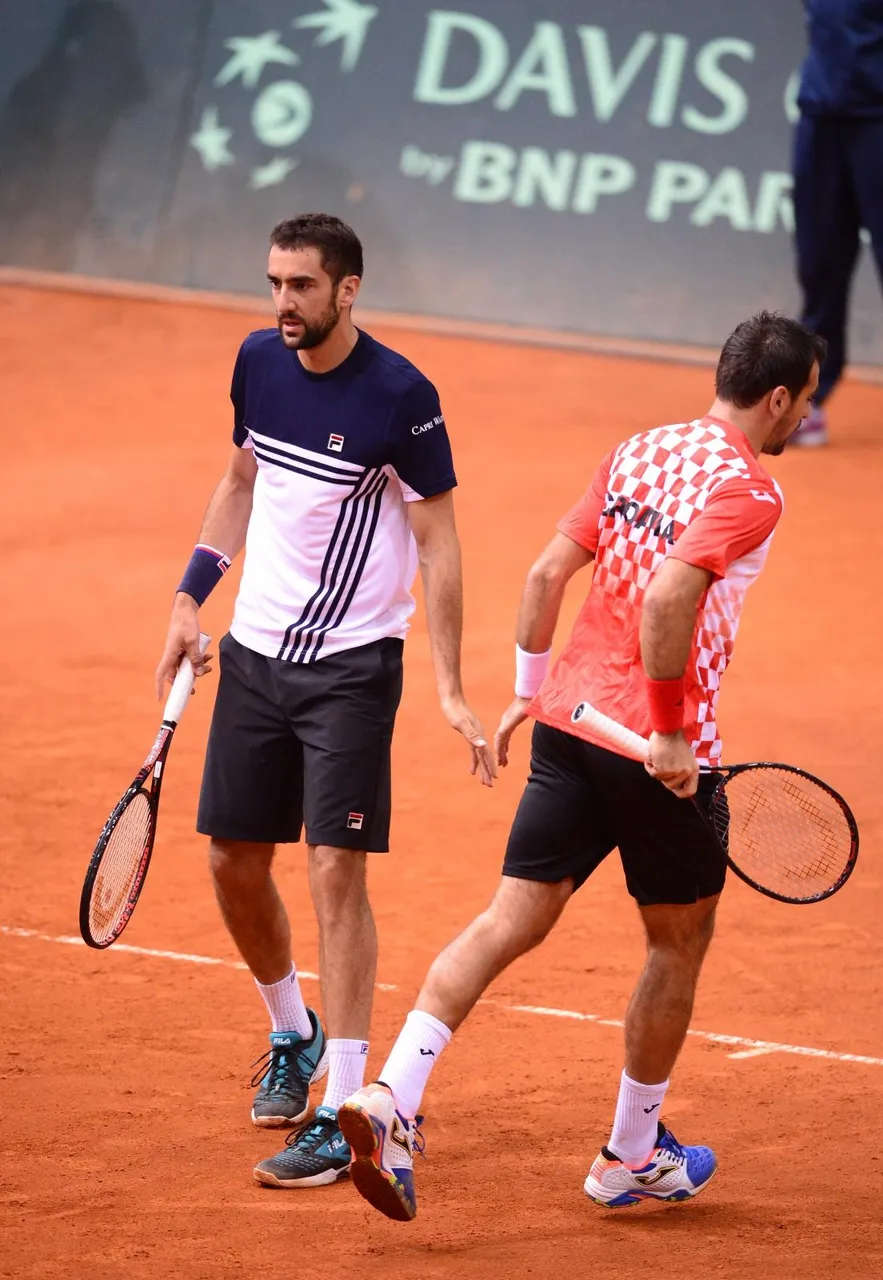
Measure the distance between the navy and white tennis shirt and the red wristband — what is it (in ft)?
3.17

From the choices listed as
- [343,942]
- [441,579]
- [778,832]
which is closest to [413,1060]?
[343,942]

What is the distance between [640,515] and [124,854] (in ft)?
5.07

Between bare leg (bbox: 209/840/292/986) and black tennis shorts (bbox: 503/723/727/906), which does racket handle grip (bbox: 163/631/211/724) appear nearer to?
bare leg (bbox: 209/840/292/986)

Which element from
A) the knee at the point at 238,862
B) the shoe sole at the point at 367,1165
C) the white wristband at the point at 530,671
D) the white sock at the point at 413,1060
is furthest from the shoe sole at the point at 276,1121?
the white wristband at the point at 530,671

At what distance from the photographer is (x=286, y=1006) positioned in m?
5.46

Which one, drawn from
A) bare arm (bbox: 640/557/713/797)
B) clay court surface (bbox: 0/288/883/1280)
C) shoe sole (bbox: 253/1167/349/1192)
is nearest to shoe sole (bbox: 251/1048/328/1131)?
clay court surface (bbox: 0/288/883/1280)

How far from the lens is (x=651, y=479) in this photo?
4.62m

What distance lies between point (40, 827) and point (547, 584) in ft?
11.2

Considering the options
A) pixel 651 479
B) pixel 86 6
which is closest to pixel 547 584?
pixel 651 479

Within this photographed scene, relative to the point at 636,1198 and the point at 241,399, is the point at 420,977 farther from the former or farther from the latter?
the point at 241,399

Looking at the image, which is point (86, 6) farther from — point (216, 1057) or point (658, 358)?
point (216, 1057)

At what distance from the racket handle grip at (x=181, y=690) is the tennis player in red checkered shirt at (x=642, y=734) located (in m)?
0.90

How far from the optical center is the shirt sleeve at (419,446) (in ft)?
16.7

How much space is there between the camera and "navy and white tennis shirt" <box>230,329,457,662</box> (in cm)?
510
